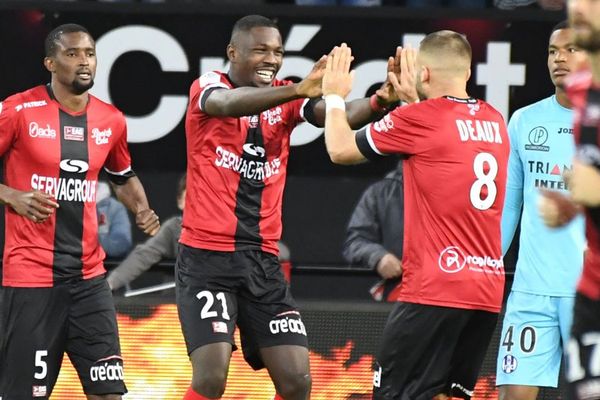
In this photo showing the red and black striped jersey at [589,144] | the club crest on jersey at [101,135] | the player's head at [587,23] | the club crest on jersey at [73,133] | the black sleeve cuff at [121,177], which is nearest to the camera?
the player's head at [587,23]

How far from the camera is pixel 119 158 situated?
777 centimetres

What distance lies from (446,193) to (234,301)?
1251 mm

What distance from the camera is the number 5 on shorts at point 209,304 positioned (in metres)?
6.98

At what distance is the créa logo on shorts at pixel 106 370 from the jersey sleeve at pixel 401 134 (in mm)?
1798

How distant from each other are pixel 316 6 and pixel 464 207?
3.43 metres

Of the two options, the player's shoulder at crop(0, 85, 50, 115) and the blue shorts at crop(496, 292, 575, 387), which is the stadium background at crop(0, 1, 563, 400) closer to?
the player's shoulder at crop(0, 85, 50, 115)

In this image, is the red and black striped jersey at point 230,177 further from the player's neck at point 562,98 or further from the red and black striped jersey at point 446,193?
the player's neck at point 562,98

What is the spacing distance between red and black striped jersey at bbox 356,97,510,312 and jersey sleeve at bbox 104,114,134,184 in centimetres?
170

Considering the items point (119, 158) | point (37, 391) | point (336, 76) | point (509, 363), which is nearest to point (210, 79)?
point (119, 158)

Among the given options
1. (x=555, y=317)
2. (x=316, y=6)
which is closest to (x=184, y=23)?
(x=316, y=6)

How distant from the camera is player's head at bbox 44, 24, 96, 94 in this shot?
7.51 m

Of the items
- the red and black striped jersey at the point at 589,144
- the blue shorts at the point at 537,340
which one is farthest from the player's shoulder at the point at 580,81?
the blue shorts at the point at 537,340

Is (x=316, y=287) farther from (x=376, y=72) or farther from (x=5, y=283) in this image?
(x=5, y=283)

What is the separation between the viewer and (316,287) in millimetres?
10023
